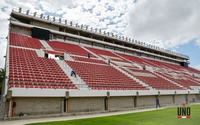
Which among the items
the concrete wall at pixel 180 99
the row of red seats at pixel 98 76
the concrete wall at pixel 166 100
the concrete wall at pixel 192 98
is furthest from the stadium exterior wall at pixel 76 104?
the concrete wall at pixel 192 98

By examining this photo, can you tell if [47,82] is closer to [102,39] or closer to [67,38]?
[67,38]

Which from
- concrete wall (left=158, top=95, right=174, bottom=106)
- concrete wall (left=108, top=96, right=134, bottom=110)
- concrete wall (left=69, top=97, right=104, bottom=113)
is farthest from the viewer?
concrete wall (left=158, top=95, right=174, bottom=106)

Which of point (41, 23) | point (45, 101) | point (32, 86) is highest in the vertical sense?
point (41, 23)

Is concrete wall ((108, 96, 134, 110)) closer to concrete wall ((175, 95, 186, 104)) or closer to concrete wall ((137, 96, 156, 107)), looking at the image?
concrete wall ((137, 96, 156, 107))

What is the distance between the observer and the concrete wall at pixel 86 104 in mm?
14205

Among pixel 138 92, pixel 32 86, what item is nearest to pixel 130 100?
pixel 138 92

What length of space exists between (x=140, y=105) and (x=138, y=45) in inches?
1011

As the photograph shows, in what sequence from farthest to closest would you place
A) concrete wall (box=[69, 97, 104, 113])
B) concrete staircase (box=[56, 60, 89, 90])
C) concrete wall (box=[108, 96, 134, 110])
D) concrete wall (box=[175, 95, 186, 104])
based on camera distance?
concrete wall (box=[175, 95, 186, 104]), concrete wall (box=[108, 96, 134, 110]), concrete staircase (box=[56, 60, 89, 90]), concrete wall (box=[69, 97, 104, 113])

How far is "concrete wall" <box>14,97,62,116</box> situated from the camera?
1188 cm

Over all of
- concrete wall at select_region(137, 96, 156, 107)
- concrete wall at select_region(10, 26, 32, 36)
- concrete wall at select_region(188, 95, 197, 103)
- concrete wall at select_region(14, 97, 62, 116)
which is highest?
concrete wall at select_region(10, 26, 32, 36)

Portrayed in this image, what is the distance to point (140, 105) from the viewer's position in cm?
1969

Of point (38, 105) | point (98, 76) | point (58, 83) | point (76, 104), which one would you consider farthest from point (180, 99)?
point (38, 105)

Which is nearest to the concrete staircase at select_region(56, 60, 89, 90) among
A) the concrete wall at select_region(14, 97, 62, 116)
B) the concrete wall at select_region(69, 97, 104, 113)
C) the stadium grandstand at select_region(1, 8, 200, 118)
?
the stadium grandstand at select_region(1, 8, 200, 118)

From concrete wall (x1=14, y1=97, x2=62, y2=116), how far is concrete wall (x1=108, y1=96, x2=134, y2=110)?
533 centimetres
